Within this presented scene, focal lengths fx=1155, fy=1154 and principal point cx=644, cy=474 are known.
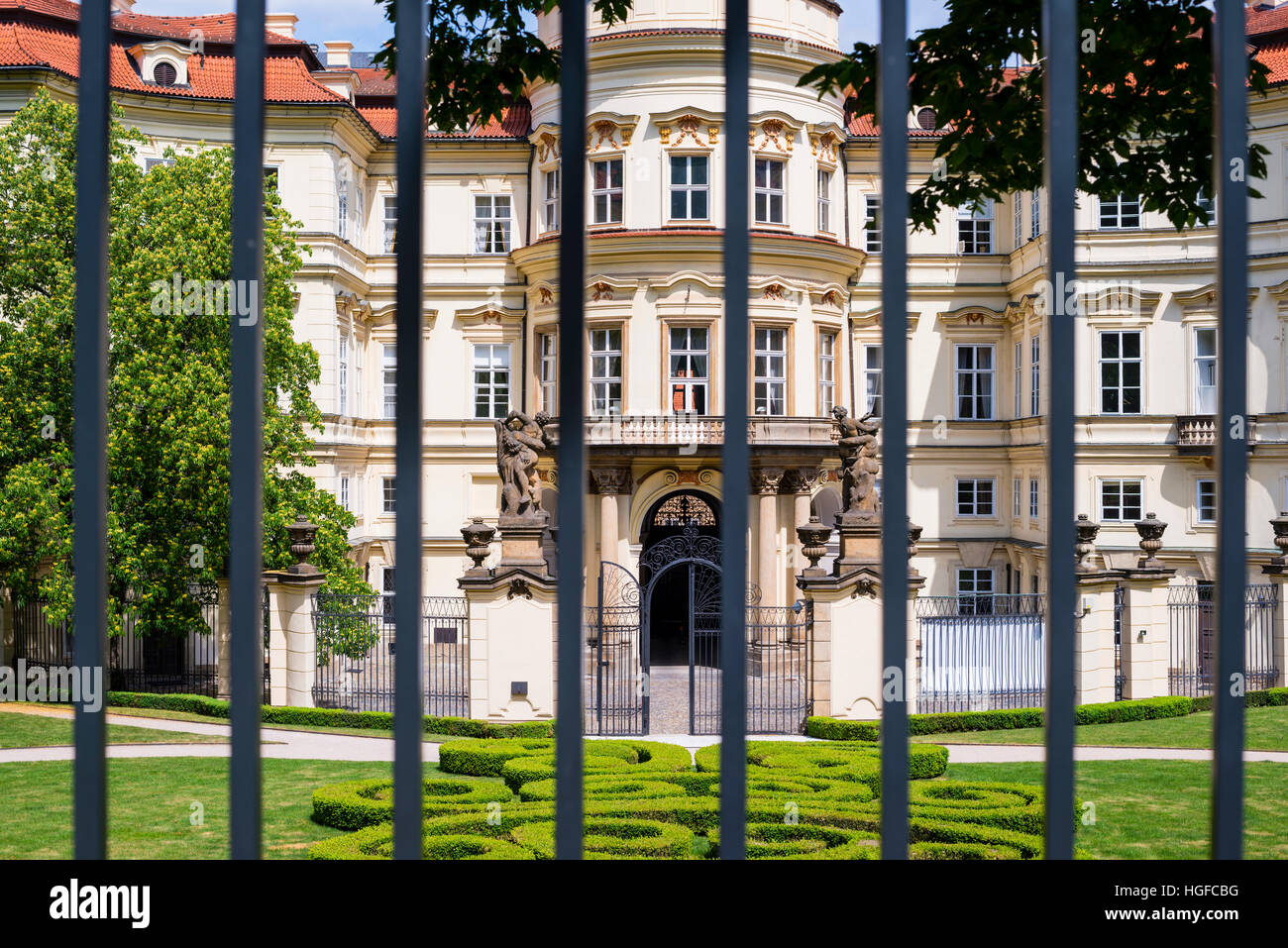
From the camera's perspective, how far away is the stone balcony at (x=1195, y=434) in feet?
94.8

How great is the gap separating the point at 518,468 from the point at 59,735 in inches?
309

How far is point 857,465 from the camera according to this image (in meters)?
18.9

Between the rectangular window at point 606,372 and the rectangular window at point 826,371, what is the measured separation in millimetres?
5149

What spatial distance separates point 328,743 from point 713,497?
46.9ft

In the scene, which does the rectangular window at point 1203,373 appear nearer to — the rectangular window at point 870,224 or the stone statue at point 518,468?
the rectangular window at point 870,224

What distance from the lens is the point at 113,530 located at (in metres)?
18.7

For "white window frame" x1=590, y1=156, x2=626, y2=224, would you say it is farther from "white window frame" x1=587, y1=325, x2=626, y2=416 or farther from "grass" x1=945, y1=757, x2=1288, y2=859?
"grass" x1=945, y1=757, x2=1288, y2=859

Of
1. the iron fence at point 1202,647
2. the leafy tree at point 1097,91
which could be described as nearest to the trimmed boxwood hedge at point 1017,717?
the iron fence at point 1202,647

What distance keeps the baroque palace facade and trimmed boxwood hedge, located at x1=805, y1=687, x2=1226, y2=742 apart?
8.06 m

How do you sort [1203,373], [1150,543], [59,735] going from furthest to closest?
[1203,373] → [1150,543] → [59,735]

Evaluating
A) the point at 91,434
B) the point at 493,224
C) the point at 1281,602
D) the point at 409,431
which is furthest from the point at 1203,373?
the point at 91,434

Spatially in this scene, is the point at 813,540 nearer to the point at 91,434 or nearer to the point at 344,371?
the point at 344,371
